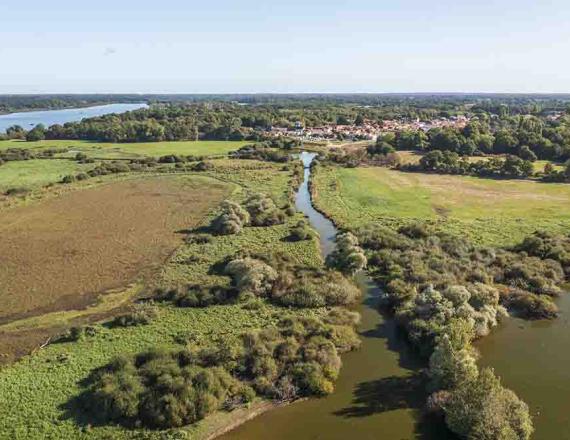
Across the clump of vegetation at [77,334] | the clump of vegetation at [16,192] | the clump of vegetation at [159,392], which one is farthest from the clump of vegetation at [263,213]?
the clump of vegetation at [16,192]

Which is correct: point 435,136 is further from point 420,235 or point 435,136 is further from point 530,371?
point 530,371

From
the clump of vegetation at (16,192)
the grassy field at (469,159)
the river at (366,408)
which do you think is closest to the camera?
the river at (366,408)

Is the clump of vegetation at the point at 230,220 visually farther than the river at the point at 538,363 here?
Yes

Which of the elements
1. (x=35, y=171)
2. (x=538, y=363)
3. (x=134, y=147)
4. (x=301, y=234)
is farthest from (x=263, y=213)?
(x=134, y=147)

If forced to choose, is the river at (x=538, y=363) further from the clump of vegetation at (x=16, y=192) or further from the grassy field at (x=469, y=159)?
the clump of vegetation at (x=16, y=192)

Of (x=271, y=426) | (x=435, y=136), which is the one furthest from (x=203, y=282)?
(x=435, y=136)

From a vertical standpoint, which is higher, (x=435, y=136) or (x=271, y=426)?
(x=435, y=136)
